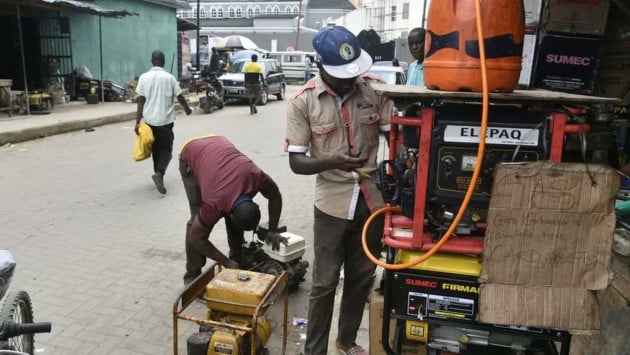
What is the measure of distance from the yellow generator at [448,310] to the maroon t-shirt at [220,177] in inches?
60.6

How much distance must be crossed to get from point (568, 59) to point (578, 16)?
12.5 inches

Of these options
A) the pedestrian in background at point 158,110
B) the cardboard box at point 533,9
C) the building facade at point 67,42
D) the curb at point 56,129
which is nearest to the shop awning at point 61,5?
the building facade at point 67,42

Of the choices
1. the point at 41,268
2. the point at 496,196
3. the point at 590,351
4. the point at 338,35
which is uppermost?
the point at 338,35

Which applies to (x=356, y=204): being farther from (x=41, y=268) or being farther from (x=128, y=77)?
(x=128, y=77)

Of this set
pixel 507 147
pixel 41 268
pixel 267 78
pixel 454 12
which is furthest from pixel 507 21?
pixel 267 78

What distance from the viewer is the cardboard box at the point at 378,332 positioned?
2374 mm

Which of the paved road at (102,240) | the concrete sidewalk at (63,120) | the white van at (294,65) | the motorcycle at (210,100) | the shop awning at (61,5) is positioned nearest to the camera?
the paved road at (102,240)

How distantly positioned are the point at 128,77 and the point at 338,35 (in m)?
17.5

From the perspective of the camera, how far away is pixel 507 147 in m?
1.92

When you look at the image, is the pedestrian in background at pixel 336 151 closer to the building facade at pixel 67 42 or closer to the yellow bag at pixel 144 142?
the yellow bag at pixel 144 142

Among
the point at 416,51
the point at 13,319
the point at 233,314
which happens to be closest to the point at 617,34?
the point at 416,51

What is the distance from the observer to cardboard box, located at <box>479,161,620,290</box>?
1.80 metres

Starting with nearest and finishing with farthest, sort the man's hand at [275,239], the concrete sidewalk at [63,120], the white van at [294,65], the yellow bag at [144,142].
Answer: the man's hand at [275,239], the yellow bag at [144,142], the concrete sidewalk at [63,120], the white van at [294,65]

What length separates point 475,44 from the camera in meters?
2.02
